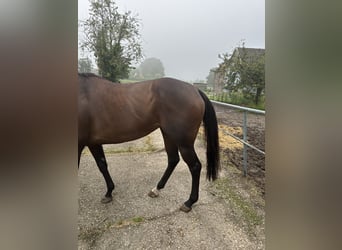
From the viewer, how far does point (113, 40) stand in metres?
2.35

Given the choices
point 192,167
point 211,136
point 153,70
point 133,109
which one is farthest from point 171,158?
point 153,70

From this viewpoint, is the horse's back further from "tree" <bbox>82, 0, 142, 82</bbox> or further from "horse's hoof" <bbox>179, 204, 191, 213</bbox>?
"tree" <bbox>82, 0, 142, 82</bbox>

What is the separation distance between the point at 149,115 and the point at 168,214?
2.39 feet

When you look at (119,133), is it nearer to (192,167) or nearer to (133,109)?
(133,109)

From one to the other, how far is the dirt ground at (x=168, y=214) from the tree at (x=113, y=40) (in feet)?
3.94

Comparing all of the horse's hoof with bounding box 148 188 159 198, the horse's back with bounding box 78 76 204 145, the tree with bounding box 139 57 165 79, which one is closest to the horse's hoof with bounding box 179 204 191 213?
the horse's hoof with bounding box 148 188 159 198

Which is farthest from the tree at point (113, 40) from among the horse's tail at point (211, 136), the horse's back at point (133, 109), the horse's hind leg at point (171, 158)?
the horse's tail at point (211, 136)

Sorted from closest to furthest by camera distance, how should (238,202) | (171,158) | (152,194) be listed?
(238,202) → (152,194) → (171,158)
